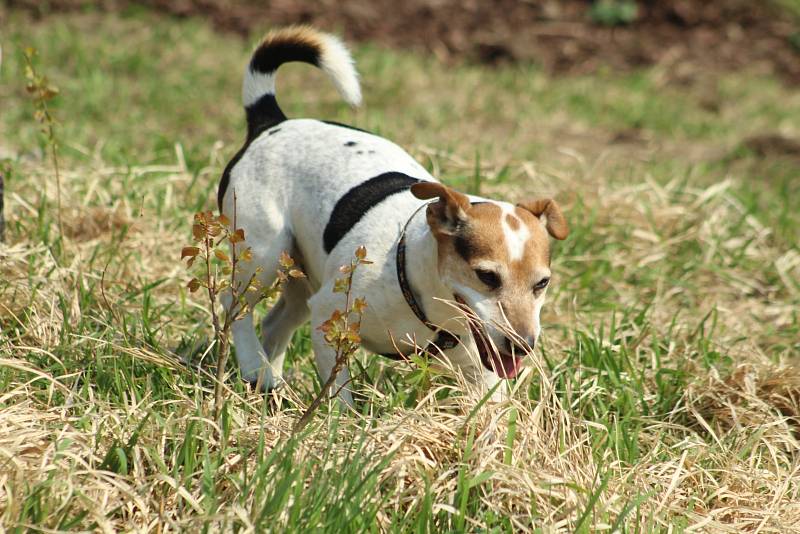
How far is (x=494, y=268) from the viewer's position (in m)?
3.43

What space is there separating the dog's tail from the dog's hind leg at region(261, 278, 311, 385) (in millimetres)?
716

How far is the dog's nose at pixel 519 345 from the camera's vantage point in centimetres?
333

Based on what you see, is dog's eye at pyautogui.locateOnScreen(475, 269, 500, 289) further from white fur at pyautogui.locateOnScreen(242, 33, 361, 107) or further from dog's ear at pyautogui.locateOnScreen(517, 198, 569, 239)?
white fur at pyautogui.locateOnScreen(242, 33, 361, 107)

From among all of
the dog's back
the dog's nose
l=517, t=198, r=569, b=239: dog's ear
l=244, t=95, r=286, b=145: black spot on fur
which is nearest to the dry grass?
the dog's nose

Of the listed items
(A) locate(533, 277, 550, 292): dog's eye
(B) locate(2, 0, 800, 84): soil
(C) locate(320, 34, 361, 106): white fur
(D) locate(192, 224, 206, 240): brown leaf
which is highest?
(C) locate(320, 34, 361, 106): white fur

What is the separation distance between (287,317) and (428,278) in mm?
1125

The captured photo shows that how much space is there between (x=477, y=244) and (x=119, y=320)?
1444 millimetres

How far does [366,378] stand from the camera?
3.89 meters

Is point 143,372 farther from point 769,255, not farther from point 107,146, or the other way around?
point 769,255

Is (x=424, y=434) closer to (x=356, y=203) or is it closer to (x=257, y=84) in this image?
(x=356, y=203)

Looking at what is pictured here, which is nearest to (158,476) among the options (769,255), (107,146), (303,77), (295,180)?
(295,180)

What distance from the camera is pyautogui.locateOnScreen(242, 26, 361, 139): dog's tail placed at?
14.1 ft

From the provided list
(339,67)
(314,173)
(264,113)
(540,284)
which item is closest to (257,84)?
(264,113)

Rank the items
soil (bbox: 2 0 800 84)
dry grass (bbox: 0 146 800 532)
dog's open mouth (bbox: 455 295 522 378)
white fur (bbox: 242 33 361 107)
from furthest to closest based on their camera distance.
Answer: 1. soil (bbox: 2 0 800 84)
2. white fur (bbox: 242 33 361 107)
3. dog's open mouth (bbox: 455 295 522 378)
4. dry grass (bbox: 0 146 800 532)
